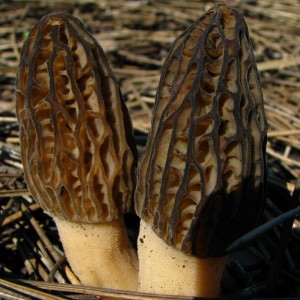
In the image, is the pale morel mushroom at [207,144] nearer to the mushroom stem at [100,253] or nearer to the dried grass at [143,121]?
the dried grass at [143,121]

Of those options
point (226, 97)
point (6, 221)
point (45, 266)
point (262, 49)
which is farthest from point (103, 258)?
point (262, 49)

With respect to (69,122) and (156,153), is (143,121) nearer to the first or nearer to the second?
(69,122)

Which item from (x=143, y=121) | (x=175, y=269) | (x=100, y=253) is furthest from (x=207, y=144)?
(x=143, y=121)

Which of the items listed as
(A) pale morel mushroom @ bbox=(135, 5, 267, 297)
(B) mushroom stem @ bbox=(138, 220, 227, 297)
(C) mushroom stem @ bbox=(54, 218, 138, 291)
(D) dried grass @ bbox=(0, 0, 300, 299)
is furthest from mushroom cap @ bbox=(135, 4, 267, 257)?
(C) mushroom stem @ bbox=(54, 218, 138, 291)

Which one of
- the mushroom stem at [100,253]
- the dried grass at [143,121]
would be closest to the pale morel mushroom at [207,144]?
the dried grass at [143,121]

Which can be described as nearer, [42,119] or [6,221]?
[42,119]

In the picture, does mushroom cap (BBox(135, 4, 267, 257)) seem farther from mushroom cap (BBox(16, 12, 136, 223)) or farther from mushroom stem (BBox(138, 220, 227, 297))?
mushroom cap (BBox(16, 12, 136, 223))

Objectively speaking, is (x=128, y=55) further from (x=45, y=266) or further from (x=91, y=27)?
(x=45, y=266)
